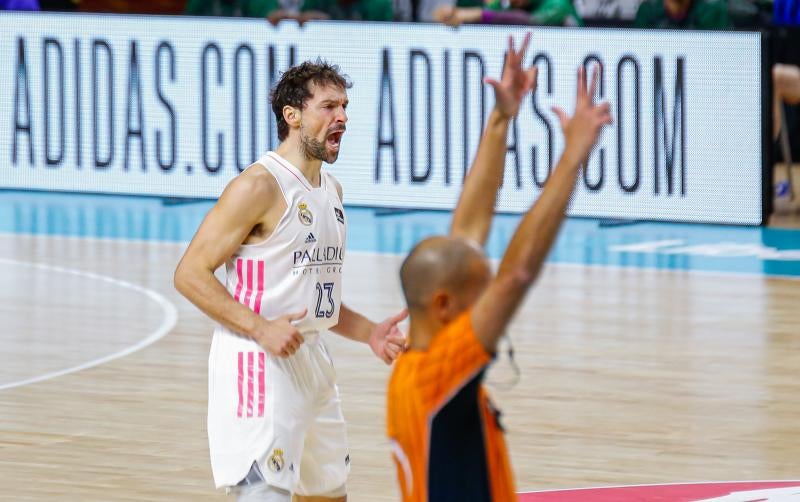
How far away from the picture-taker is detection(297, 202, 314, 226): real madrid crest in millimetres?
5277

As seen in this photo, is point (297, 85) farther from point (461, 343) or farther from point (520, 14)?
point (520, 14)

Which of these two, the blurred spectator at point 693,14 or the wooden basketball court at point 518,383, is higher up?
the blurred spectator at point 693,14

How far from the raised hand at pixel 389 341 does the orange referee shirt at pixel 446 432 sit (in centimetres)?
121

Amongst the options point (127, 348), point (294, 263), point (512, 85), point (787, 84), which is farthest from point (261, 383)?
point (787, 84)

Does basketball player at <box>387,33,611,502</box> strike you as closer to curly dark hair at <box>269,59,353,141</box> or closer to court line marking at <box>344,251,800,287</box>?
curly dark hair at <box>269,59,353,141</box>

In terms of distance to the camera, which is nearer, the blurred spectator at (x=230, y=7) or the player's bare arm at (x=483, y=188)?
the player's bare arm at (x=483, y=188)

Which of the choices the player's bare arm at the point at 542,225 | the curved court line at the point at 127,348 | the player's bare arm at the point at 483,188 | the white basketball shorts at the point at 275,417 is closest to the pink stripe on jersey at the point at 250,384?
the white basketball shorts at the point at 275,417

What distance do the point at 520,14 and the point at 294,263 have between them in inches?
413

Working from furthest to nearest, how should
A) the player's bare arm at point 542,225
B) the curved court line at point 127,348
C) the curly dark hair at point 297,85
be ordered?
the curved court line at point 127,348 < the curly dark hair at point 297,85 < the player's bare arm at point 542,225

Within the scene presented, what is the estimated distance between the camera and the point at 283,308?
521 cm

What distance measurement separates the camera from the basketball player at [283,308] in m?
5.07

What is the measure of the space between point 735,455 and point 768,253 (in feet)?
20.3

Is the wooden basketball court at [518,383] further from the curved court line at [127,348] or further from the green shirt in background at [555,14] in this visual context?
the green shirt in background at [555,14]

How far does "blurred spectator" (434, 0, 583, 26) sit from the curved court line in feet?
13.4
